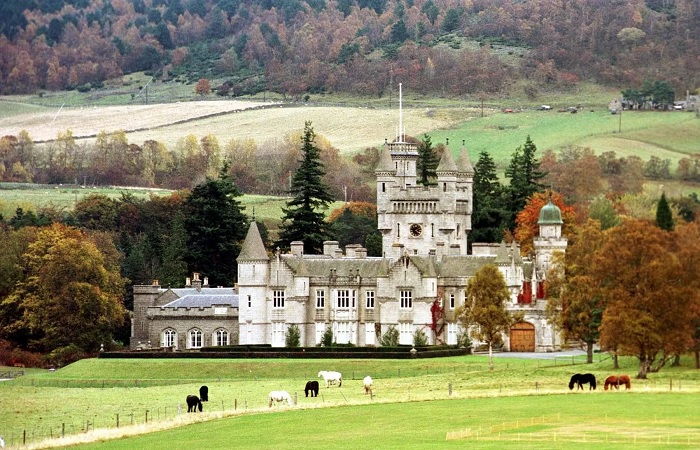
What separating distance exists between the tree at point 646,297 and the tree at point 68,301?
3634cm

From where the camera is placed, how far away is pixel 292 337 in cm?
10800

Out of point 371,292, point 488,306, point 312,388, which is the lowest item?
point 312,388

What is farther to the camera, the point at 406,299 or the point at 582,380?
the point at 406,299

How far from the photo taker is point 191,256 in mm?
126250

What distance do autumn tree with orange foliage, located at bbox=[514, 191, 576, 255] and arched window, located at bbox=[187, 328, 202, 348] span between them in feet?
70.9

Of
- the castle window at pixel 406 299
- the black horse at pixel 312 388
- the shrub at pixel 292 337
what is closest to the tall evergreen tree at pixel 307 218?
the shrub at pixel 292 337

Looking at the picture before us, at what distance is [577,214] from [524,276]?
86.7 ft

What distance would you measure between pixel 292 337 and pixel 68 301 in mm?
13644

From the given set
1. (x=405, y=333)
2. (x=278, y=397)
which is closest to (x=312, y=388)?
(x=278, y=397)

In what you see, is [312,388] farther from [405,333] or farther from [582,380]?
[405,333]

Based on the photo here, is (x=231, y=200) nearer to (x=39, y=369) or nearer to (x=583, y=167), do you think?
(x=39, y=369)

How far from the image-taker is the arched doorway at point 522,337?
105 m

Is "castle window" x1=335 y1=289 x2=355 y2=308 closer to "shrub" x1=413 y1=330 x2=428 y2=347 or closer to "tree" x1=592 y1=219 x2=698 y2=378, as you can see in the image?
"shrub" x1=413 y1=330 x2=428 y2=347

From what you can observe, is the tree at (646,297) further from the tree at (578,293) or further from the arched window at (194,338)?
the arched window at (194,338)
